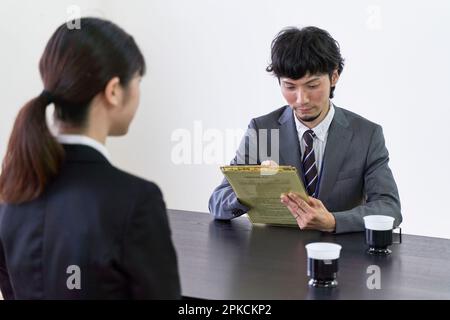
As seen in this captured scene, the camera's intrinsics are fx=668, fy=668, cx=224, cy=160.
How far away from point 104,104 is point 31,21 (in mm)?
3041

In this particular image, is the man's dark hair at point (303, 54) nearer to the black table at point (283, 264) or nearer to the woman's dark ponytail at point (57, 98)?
the black table at point (283, 264)

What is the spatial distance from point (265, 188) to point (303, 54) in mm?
665

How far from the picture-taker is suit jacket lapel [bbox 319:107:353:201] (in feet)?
9.07

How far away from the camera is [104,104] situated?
4.82 feet

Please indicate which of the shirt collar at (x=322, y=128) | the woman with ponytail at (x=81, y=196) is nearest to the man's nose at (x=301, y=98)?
the shirt collar at (x=322, y=128)

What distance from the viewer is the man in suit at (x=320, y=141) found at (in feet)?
9.00

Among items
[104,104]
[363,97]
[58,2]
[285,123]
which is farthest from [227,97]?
[104,104]

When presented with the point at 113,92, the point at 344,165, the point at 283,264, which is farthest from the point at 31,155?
the point at 344,165

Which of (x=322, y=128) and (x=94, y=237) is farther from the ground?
(x=322, y=128)

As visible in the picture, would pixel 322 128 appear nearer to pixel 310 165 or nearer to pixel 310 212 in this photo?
pixel 310 165

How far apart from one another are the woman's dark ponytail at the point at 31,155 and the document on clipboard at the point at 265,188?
1020mm

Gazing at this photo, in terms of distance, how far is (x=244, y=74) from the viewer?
444 cm

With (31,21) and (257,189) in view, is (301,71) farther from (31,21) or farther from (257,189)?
(31,21)

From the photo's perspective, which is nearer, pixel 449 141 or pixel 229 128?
pixel 449 141
